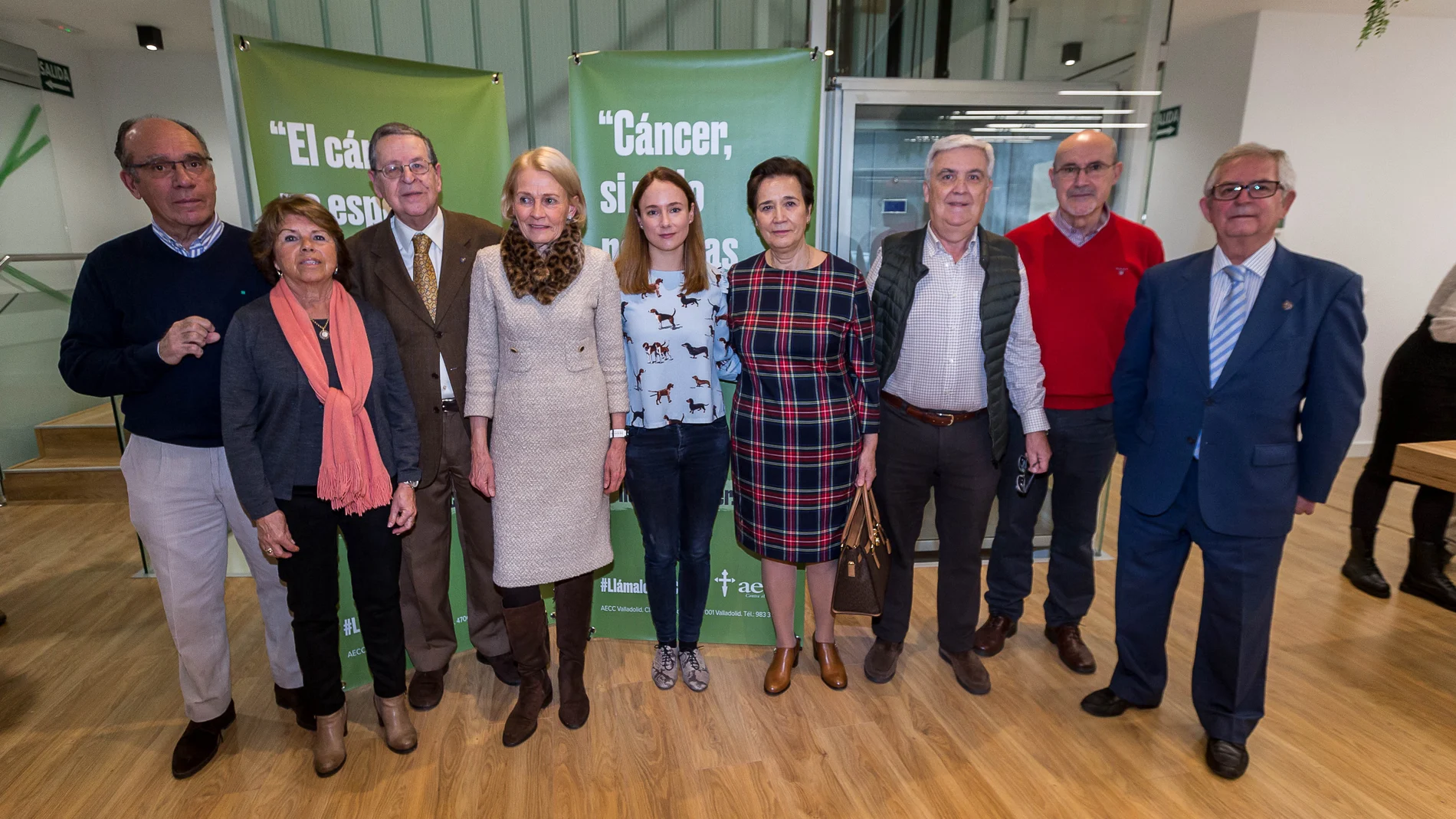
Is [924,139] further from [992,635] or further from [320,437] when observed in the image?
[320,437]

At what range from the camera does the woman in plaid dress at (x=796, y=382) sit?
2.17 m

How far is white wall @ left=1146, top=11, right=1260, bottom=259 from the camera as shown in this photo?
16.1 ft

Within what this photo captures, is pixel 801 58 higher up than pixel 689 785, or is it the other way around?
pixel 801 58

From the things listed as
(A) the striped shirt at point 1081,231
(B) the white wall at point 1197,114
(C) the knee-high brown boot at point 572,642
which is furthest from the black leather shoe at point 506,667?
(B) the white wall at point 1197,114

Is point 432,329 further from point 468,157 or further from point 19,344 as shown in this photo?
point 19,344

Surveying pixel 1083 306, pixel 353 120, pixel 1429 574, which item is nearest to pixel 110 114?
pixel 353 120

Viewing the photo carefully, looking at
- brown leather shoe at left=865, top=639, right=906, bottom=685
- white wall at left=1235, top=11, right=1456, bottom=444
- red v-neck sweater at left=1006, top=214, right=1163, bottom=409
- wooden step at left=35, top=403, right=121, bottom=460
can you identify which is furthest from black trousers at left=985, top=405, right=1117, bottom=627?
wooden step at left=35, top=403, right=121, bottom=460

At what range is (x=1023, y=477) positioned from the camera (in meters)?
2.54

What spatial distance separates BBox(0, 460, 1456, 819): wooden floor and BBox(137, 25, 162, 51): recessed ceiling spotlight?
4.55 metres

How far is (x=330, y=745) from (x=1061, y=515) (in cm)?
258

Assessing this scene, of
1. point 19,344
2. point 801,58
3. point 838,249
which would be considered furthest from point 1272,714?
point 19,344

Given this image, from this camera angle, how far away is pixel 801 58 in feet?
8.56

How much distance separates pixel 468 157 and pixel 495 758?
85.1 inches

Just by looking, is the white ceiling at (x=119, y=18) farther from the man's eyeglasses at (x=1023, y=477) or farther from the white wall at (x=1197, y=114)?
the white wall at (x=1197, y=114)
